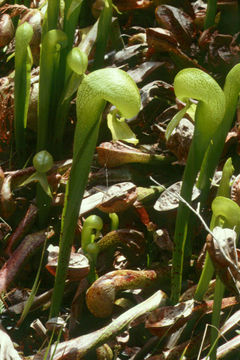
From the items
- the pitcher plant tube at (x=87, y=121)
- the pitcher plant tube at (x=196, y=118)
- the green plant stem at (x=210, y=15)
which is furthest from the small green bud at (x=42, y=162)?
the green plant stem at (x=210, y=15)

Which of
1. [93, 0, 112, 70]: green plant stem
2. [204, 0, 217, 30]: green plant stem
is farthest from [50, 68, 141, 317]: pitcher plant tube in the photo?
[204, 0, 217, 30]: green plant stem

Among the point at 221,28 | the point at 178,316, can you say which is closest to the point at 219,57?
the point at 221,28

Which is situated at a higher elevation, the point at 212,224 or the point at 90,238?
the point at 212,224

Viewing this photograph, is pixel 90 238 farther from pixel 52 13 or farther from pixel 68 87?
pixel 52 13

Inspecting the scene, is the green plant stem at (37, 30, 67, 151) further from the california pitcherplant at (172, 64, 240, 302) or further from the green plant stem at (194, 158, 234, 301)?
the green plant stem at (194, 158, 234, 301)

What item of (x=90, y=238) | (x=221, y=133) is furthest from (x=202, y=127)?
(x=90, y=238)

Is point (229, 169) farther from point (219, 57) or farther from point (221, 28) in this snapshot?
point (221, 28)
